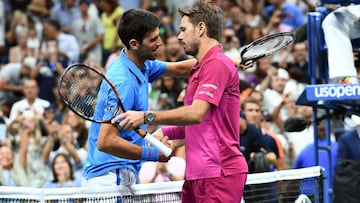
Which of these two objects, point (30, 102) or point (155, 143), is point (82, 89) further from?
point (30, 102)

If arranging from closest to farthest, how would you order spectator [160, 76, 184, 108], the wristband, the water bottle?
1. the wristband
2. the water bottle
3. spectator [160, 76, 184, 108]

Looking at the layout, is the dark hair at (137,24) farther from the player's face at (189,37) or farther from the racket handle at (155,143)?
the racket handle at (155,143)

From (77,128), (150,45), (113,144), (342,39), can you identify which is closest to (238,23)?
(77,128)

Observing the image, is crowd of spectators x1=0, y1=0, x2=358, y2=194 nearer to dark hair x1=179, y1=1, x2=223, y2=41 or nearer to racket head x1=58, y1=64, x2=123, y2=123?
racket head x1=58, y1=64, x2=123, y2=123

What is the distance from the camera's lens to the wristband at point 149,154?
647 cm

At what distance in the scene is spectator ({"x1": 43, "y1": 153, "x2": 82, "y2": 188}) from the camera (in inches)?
462

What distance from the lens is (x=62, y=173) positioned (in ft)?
38.7

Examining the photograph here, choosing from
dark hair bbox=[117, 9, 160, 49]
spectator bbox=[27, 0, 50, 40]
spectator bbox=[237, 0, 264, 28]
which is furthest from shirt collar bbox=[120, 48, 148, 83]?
spectator bbox=[237, 0, 264, 28]

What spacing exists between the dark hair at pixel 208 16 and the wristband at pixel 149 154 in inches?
35.1

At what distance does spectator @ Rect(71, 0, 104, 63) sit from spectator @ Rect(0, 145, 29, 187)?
4.38m

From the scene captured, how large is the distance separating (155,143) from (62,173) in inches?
232

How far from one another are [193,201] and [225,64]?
3.03 ft

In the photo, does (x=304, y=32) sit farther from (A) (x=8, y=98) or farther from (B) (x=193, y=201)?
(B) (x=193, y=201)

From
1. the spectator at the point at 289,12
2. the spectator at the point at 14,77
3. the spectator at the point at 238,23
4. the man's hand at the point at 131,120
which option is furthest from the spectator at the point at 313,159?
the spectator at the point at 289,12
